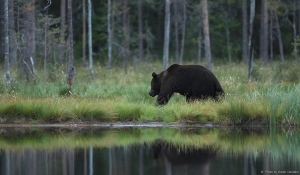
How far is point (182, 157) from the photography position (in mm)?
12203

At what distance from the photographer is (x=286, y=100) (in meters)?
16.0

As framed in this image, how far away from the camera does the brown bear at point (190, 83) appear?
17.4 meters

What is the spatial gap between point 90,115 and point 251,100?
4397 mm

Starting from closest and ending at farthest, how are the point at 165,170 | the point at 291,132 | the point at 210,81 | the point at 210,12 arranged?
1. the point at 165,170
2. the point at 291,132
3. the point at 210,81
4. the point at 210,12

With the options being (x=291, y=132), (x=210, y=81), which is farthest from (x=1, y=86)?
(x=291, y=132)

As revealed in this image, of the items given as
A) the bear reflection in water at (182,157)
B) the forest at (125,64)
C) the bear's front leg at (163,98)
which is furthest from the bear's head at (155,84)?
the bear reflection in water at (182,157)

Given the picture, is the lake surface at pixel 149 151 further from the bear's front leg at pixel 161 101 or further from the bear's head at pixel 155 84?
the bear's head at pixel 155 84

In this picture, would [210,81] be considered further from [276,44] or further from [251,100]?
[276,44]

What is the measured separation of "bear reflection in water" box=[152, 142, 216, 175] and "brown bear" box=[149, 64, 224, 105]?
4110 mm

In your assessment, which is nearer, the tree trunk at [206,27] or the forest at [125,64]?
the forest at [125,64]

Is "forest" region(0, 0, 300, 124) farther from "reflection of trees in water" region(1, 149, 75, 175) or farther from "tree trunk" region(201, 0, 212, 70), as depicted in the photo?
"reflection of trees in water" region(1, 149, 75, 175)

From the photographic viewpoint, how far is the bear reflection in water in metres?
11.3

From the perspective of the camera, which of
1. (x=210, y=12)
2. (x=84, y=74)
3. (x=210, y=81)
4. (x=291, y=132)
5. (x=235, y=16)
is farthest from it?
(x=235, y=16)

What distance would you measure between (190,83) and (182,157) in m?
5.74
